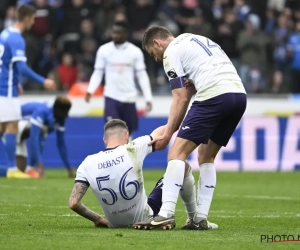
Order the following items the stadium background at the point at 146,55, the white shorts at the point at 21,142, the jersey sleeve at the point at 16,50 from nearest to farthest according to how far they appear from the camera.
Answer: the jersey sleeve at the point at 16,50 → the white shorts at the point at 21,142 → the stadium background at the point at 146,55

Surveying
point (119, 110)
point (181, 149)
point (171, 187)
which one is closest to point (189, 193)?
point (171, 187)

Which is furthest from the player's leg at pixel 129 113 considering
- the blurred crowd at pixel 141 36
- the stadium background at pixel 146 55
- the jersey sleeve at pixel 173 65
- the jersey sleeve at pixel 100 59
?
the jersey sleeve at pixel 173 65

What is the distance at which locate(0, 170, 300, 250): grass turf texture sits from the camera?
7035mm

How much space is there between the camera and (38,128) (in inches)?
615

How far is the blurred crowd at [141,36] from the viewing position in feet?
71.6

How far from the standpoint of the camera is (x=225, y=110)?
8.26 metres

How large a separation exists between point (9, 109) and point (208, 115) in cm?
766

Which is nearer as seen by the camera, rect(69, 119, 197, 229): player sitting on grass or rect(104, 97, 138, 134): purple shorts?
rect(69, 119, 197, 229): player sitting on grass

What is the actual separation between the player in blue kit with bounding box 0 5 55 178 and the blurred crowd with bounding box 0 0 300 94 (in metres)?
6.28

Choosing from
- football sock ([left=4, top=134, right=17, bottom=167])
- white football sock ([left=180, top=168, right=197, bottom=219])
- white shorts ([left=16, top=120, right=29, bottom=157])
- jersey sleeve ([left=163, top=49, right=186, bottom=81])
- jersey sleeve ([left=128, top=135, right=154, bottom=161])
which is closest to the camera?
jersey sleeve ([left=128, top=135, right=154, bottom=161])

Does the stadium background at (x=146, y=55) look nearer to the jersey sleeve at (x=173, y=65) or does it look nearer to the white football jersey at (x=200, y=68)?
the white football jersey at (x=200, y=68)

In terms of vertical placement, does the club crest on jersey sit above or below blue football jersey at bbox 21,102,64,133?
above

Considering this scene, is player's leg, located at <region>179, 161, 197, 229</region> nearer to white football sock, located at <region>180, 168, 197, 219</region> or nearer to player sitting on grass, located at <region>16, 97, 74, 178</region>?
white football sock, located at <region>180, 168, 197, 219</region>

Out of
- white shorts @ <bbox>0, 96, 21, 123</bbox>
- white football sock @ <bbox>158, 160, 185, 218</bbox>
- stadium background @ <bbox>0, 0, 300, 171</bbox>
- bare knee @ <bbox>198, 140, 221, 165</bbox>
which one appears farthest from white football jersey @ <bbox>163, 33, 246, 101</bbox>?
stadium background @ <bbox>0, 0, 300, 171</bbox>
